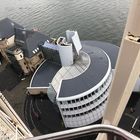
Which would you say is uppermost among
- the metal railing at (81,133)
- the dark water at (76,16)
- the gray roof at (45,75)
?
the metal railing at (81,133)

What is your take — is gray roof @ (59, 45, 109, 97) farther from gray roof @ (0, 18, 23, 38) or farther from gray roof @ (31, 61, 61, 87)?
gray roof @ (0, 18, 23, 38)

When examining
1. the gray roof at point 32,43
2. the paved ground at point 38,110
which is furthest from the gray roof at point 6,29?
the paved ground at point 38,110

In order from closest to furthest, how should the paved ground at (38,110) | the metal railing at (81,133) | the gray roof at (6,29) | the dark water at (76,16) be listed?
the metal railing at (81,133)
the paved ground at (38,110)
the gray roof at (6,29)
the dark water at (76,16)

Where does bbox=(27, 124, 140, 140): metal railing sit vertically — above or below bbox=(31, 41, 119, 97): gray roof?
above

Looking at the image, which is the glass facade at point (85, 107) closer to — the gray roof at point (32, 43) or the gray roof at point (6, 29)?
the gray roof at point (32, 43)

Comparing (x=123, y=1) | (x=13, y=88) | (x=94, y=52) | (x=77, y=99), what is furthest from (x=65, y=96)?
(x=123, y=1)

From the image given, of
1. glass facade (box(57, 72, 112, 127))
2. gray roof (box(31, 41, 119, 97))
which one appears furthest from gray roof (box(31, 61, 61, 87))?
glass facade (box(57, 72, 112, 127))
